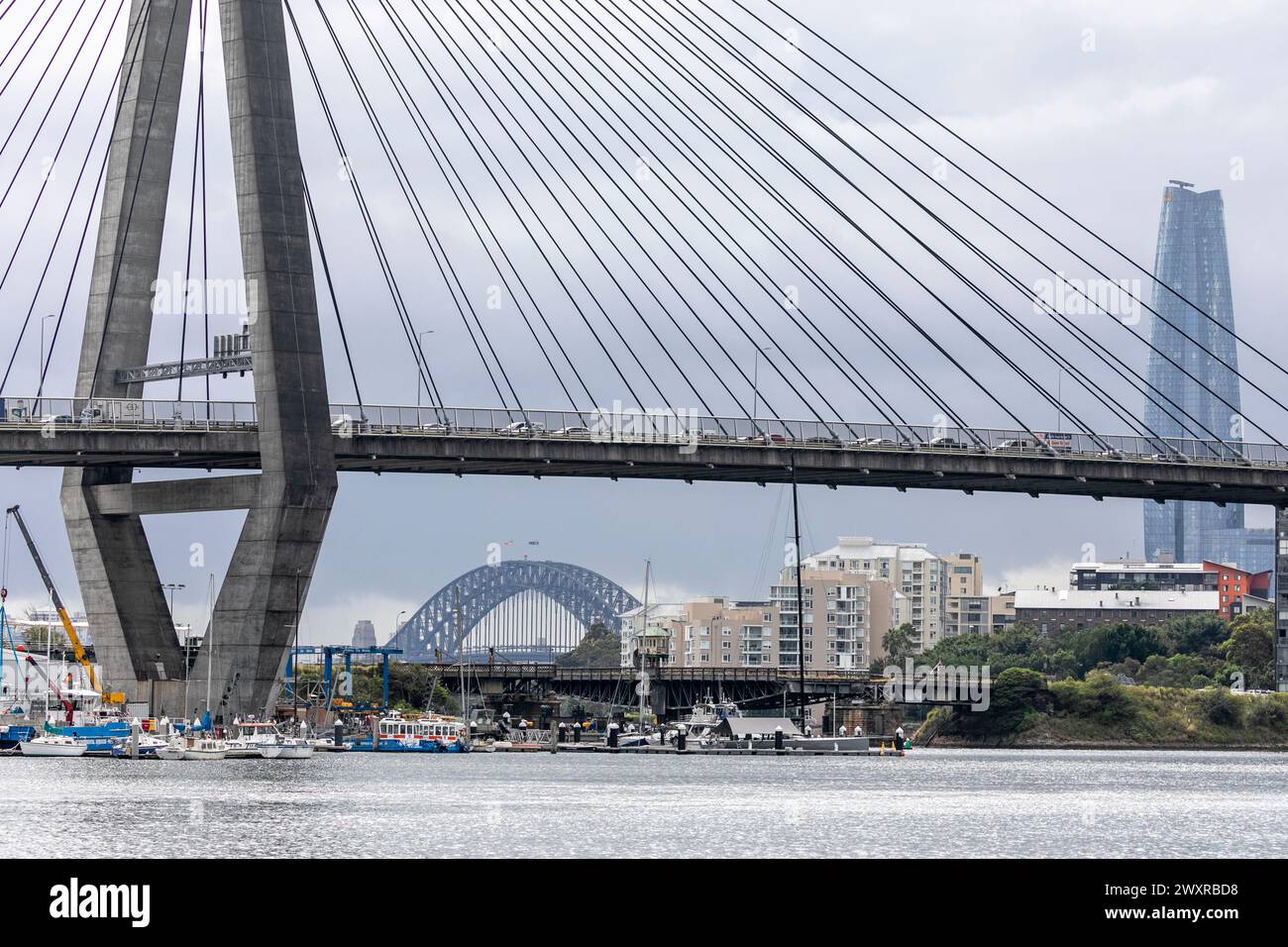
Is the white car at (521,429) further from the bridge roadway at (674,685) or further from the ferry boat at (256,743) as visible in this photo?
the bridge roadway at (674,685)

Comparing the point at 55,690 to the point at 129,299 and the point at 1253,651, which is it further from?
the point at 1253,651

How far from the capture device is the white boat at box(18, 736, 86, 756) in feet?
301

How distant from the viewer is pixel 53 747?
305 ft

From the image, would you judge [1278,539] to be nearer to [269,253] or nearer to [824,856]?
[269,253]

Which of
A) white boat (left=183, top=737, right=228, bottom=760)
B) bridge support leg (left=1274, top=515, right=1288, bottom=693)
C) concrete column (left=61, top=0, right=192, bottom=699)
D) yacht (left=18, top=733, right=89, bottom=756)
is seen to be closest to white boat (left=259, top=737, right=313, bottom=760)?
white boat (left=183, top=737, right=228, bottom=760)

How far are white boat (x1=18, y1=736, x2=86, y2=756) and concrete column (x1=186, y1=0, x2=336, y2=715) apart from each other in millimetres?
13412

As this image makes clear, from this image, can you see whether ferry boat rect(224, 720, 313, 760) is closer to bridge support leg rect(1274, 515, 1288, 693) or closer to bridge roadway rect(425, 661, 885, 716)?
bridge roadway rect(425, 661, 885, 716)

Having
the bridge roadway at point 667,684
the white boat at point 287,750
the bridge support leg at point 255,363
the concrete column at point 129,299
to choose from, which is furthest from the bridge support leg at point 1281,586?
the concrete column at point 129,299

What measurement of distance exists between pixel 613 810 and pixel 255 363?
1160 inches

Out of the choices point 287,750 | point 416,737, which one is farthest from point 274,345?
point 416,737

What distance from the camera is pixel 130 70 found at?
86.6m

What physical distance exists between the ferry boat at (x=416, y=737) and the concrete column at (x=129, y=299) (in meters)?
27.3
